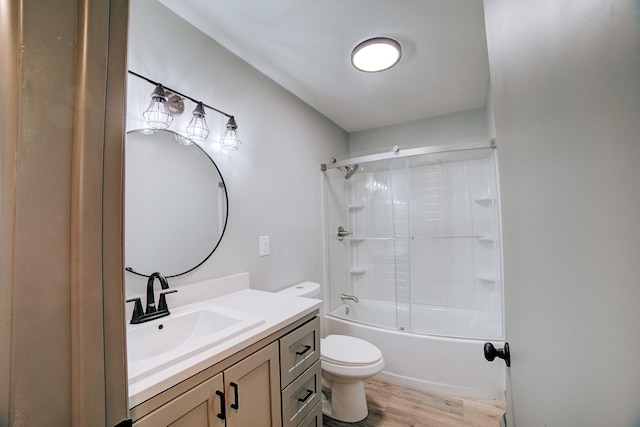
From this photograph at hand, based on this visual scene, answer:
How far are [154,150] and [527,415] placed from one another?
1703 millimetres

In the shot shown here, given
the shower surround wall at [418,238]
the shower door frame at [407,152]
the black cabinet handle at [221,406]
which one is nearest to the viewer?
the black cabinet handle at [221,406]

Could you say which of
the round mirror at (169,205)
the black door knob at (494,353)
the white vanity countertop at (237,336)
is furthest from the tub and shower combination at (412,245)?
the black door knob at (494,353)

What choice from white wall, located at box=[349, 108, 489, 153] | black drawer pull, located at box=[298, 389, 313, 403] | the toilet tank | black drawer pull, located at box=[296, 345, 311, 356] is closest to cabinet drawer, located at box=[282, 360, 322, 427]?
black drawer pull, located at box=[298, 389, 313, 403]

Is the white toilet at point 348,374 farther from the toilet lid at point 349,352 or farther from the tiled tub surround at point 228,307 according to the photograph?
the tiled tub surround at point 228,307

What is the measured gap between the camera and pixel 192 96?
4.76 ft

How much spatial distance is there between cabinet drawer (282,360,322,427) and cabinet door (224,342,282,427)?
0.05 meters

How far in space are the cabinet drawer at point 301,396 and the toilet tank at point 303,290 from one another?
0.62m

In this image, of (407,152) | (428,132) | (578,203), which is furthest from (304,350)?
(428,132)

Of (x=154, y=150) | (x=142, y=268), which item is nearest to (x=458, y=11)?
(x=154, y=150)

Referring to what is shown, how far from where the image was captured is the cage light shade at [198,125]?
139 centimetres

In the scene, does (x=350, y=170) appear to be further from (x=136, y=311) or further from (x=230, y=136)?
(x=136, y=311)

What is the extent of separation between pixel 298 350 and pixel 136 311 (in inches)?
29.7

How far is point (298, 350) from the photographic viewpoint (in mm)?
1212

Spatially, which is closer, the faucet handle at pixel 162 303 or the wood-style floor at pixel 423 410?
the faucet handle at pixel 162 303
